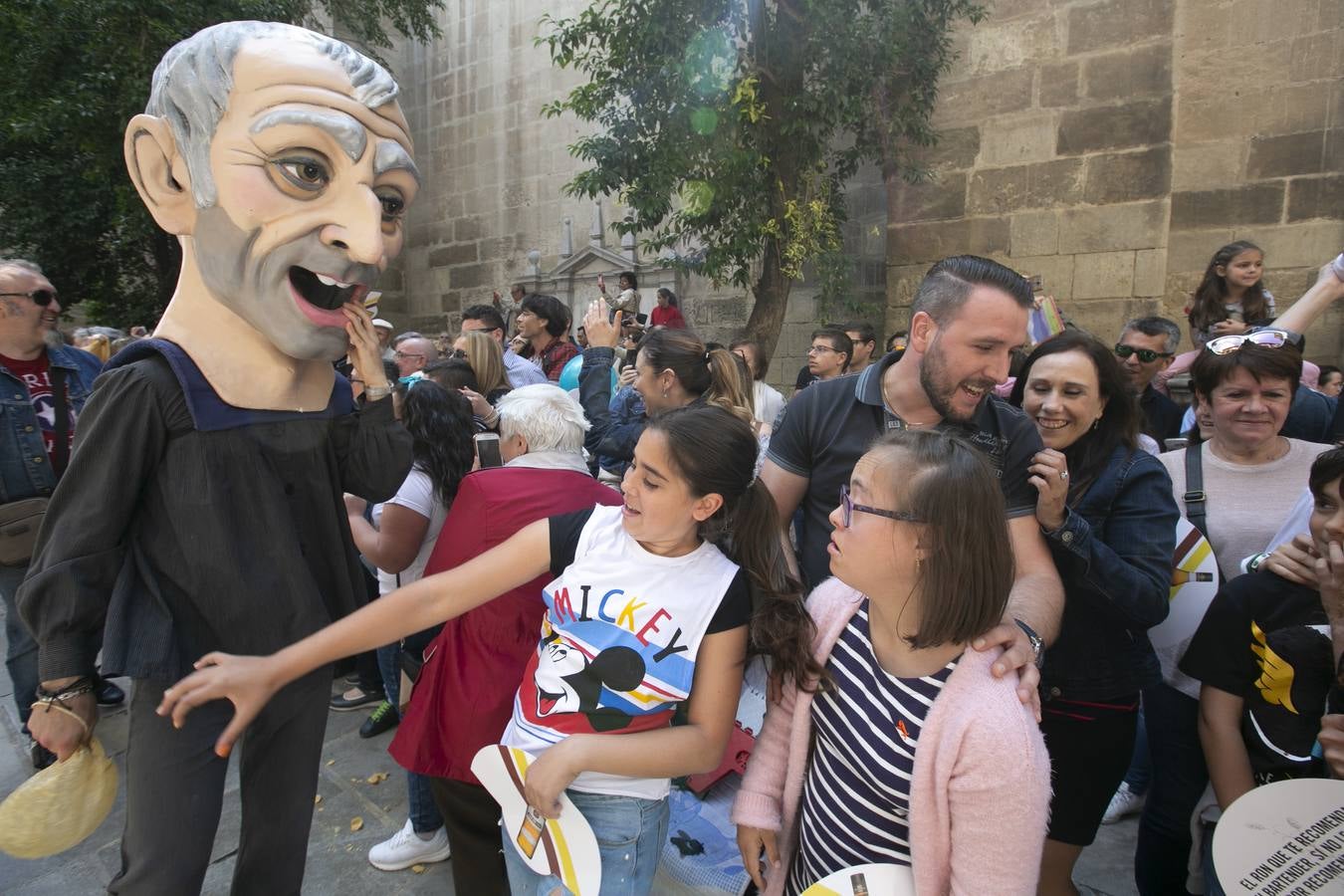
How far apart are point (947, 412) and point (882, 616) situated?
29.4 inches

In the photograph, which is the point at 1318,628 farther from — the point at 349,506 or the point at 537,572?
the point at 349,506

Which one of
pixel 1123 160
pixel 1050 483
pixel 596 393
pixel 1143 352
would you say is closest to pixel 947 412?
pixel 1050 483

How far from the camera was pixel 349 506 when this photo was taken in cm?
268

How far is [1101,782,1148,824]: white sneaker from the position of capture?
2.87 metres

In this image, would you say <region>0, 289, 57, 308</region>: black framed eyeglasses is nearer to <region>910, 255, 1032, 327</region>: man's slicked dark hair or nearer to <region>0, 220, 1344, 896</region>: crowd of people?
<region>0, 220, 1344, 896</region>: crowd of people

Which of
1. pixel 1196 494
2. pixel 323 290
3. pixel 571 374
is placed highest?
pixel 323 290

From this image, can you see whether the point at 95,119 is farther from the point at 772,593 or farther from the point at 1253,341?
the point at 1253,341

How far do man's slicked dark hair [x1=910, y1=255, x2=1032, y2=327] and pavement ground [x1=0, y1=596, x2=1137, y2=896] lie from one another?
79.9 inches

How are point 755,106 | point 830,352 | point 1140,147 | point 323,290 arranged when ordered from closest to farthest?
1. point 323,290
2. point 830,352
3. point 1140,147
4. point 755,106

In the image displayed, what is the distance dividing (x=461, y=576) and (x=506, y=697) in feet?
1.93

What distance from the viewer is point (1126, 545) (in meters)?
1.91

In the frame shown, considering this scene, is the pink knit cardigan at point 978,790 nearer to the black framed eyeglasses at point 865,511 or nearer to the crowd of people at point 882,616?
Answer: the crowd of people at point 882,616

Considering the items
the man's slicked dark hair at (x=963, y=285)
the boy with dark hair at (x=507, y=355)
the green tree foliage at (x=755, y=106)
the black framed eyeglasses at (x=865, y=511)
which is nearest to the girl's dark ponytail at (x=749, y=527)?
the black framed eyeglasses at (x=865, y=511)

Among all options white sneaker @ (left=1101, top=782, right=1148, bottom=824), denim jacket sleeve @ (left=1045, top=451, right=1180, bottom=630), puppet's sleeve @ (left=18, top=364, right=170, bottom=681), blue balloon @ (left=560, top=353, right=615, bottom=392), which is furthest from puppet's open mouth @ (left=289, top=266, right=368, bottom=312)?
white sneaker @ (left=1101, top=782, right=1148, bottom=824)
